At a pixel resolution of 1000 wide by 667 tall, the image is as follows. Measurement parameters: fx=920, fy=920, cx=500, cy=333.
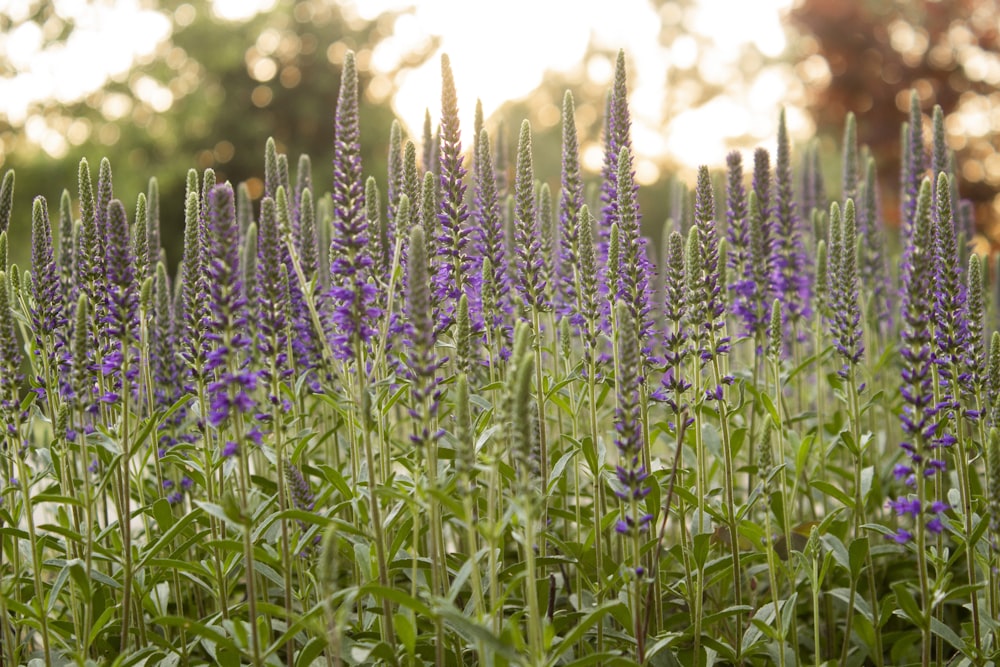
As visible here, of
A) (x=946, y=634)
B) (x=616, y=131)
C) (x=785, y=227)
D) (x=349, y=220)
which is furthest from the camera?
(x=785, y=227)

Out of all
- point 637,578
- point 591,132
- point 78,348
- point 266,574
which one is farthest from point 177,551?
point 591,132

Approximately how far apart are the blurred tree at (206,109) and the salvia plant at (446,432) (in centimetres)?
2408

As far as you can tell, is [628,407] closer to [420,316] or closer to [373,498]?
[420,316]

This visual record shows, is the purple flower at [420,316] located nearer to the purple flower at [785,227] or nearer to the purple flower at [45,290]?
the purple flower at [45,290]

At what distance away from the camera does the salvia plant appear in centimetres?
389

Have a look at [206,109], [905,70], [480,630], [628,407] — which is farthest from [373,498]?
[206,109]

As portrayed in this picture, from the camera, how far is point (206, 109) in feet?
106

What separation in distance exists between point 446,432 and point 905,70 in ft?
79.6

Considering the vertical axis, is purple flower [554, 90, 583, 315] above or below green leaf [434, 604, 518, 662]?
above

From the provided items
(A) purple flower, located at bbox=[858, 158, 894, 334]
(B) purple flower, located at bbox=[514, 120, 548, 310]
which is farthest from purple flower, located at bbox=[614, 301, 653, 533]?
(A) purple flower, located at bbox=[858, 158, 894, 334]

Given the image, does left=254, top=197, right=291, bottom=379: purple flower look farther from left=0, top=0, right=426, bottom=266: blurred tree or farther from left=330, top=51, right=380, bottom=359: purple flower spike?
left=0, top=0, right=426, bottom=266: blurred tree

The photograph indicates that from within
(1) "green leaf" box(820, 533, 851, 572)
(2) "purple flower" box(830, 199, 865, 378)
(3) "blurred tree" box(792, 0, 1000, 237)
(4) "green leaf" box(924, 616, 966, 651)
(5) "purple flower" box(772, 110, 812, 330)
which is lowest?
(4) "green leaf" box(924, 616, 966, 651)

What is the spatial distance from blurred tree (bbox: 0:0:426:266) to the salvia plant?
79.0 feet

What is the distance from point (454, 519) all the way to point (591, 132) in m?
46.3
